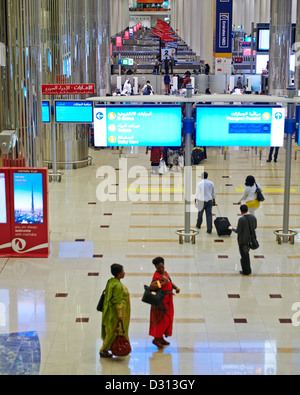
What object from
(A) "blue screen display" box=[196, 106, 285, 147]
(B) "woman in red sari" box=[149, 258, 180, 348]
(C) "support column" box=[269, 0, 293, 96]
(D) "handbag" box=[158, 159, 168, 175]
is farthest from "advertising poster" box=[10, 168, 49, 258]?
(C) "support column" box=[269, 0, 293, 96]

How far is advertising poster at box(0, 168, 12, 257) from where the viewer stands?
12.0 m

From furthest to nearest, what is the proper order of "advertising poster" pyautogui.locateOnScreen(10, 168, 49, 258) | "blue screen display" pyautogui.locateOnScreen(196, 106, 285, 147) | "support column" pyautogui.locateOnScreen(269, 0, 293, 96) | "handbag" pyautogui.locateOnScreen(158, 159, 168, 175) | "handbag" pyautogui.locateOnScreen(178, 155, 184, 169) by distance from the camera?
"support column" pyautogui.locateOnScreen(269, 0, 293, 96) → "handbag" pyautogui.locateOnScreen(178, 155, 184, 169) → "handbag" pyautogui.locateOnScreen(158, 159, 168, 175) → "blue screen display" pyautogui.locateOnScreen(196, 106, 285, 147) → "advertising poster" pyautogui.locateOnScreen(10, 168, 49, 258)

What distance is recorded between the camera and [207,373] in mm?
7918

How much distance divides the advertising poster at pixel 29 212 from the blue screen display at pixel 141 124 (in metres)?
1.40

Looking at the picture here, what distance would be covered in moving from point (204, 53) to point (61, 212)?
30841mm

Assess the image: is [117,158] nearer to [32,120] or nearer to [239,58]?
[32,120]

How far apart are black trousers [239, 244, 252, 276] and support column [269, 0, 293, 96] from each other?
16025mm

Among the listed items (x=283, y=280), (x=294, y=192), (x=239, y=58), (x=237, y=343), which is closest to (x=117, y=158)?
(x=294, y=192)

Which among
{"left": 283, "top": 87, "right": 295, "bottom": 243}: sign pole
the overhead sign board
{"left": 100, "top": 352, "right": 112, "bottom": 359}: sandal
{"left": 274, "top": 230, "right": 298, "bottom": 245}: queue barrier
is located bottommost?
{"left": 100, "top": 352, "right": 112, "bottom": 359}: sandal

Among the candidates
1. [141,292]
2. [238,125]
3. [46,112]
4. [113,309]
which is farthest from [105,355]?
[46,112]

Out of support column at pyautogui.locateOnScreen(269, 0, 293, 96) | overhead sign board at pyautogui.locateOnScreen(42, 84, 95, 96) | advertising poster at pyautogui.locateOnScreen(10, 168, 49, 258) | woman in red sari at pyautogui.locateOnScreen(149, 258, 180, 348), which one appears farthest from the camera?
support column at pyautogui.locateOnScreen(269, 0, 293, 96)

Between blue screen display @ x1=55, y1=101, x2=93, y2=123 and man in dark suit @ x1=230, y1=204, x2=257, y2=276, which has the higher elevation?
blue screen display @ x1=55, y1=101, x2=93, y2=123

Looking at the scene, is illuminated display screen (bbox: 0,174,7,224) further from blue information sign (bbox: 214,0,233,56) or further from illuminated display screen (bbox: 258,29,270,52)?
illuminated display screen (bbox: 258,29,270,52)

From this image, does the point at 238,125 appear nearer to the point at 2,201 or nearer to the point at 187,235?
the point at 187,235
